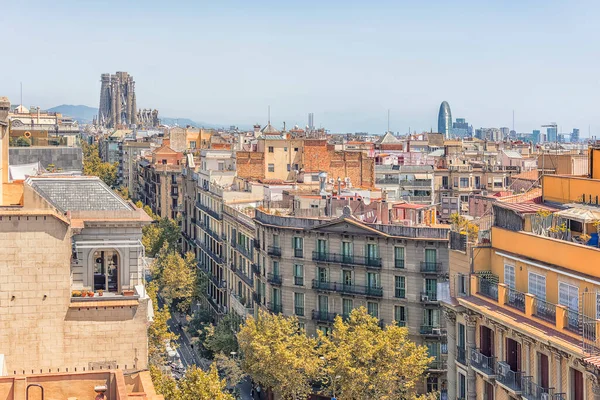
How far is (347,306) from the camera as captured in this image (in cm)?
6231

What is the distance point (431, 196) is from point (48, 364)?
70.1 metres

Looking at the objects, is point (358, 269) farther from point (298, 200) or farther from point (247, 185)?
point (247, 185)

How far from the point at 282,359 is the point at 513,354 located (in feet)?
75.2

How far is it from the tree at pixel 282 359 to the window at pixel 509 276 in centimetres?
2078

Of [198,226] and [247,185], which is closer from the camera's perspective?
[247,185]

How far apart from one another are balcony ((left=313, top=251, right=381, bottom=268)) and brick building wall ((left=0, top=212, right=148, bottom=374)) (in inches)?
1278

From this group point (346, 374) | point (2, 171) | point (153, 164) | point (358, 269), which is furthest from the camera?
point (153, 164)

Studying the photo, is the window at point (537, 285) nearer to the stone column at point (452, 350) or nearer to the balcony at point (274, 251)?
the stone column at point (452, 350)

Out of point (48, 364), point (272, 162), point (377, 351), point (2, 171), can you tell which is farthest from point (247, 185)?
point (48, 364)

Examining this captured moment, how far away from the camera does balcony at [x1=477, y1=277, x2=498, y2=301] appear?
3459 cm

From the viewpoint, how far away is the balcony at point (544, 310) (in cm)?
3088

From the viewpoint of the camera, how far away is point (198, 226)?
9900 cm

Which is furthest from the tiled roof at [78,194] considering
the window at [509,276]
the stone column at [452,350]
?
the window at [509,276]

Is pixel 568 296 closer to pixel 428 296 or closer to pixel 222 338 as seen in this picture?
pixel 428 296
